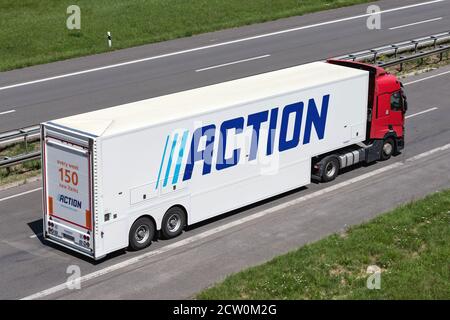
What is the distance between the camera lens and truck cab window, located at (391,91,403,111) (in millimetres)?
27656

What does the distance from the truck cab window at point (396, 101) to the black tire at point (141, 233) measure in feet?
Result: 31.8

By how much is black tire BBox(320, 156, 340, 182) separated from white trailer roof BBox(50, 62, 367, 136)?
2.32m

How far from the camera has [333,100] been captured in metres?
25.3

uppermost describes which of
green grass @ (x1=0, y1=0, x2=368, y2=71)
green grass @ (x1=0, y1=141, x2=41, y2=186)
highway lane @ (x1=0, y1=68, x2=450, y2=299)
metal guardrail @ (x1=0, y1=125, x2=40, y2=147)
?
green grass @ (x1=0, y1=0, x2=368, y2=71)

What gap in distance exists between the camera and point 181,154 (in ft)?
70.3

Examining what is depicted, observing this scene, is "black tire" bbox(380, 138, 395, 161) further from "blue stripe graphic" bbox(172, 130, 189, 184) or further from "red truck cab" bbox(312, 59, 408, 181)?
"blue stripe graphic" bbox(172, 130, 189, 184)

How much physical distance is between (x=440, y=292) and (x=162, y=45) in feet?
89.6

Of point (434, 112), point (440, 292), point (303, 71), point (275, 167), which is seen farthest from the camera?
point (434, 112)

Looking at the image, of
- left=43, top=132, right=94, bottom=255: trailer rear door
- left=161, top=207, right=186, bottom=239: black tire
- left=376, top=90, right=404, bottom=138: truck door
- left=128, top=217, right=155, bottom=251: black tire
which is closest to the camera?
left=43, top=132, right=94, bottom=255: trailer rear door

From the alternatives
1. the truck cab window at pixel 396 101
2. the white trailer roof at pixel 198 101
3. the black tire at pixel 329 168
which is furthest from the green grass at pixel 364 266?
the truck cab window at pixel 396 101

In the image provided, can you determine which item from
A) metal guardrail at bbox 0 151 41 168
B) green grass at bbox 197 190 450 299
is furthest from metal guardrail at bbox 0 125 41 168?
green grass at bbox 197 190 450 299

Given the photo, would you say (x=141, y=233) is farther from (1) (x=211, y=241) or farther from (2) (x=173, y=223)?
(1) (x=211, y=241)

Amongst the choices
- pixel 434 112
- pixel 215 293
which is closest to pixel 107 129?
pixel 215 293

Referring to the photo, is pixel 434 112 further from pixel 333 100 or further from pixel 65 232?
pixel 65 232
